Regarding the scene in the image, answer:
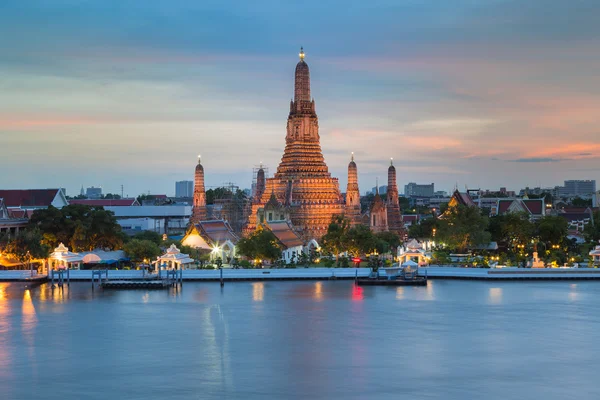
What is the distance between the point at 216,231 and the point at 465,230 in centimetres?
1860

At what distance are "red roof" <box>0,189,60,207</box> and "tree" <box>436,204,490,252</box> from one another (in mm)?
38294

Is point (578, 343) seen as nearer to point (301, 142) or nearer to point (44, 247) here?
point (44, 247)

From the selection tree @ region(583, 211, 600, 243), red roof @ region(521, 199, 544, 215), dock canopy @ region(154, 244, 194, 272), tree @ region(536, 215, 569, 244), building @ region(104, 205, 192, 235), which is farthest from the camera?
building @ region(104, 205, 192, 235)

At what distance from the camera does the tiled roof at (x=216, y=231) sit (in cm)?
6769

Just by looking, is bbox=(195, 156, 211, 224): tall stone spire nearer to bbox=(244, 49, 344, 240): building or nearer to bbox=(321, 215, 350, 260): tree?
bbox=(244, 49, 344, 240): building

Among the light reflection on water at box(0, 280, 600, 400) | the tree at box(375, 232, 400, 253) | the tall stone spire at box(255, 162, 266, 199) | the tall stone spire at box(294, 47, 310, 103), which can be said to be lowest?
the light reflection on water at box(0, 280, 600, 400)

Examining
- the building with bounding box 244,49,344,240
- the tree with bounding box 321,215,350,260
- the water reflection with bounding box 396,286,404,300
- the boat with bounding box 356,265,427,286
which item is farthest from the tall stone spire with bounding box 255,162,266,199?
the water reflection with bounding box 396,286,404,300

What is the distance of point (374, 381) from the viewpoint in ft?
98.6

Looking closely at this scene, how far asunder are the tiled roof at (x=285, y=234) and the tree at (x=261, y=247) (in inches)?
144

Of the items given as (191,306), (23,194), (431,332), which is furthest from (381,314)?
(23,194)

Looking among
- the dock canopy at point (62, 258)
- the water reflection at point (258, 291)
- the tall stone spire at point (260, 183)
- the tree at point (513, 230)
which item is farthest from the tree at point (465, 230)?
the dock canopy at point (62, 258)

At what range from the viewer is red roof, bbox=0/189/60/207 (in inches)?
3390

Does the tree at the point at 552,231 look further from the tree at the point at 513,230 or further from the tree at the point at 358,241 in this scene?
the tree at the point at 358,241

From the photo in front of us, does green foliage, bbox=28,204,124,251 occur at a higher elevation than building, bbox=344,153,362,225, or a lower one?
lower
